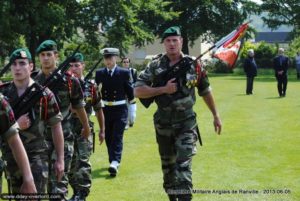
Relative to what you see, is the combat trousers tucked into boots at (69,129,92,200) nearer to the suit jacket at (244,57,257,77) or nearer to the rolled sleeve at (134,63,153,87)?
the rolled sleeve at (134,63,153,87)

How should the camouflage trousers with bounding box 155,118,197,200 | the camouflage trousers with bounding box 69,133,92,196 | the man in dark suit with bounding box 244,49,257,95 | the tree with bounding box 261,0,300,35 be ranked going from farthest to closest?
the tree with bounding box 261,0,300,35 < the man in dark suit with bounding box 244,49,257,95 < the camouflage trousers with bounding box 69,133,92,196 < the camouflage trousers with bounding box 155,118,197,200

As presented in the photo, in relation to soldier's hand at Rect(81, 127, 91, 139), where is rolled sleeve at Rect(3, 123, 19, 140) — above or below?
above

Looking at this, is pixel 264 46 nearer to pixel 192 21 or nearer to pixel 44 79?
pixel 192 21

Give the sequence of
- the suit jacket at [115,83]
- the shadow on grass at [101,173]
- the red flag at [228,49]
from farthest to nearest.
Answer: the suit jacket at [115,83], the shadow on grass at [101,173], the red flag at [228,49]

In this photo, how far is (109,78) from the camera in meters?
11.3

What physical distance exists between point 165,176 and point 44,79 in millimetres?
1919

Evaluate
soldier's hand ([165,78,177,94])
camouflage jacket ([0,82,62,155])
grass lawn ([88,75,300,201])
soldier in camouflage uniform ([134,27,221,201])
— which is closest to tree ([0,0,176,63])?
grass lawn ([88,75,300,201])

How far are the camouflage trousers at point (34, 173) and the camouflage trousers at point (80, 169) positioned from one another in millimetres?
2184

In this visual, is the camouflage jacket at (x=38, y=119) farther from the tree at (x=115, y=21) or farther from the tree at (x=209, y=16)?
the tree at (x=209, y=16)

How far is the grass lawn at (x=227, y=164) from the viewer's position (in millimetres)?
→ 8898

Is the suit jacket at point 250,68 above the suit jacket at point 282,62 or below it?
below

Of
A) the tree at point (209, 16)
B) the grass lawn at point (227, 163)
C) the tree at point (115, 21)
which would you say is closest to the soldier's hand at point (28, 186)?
the grass lawn at point (227, 163)

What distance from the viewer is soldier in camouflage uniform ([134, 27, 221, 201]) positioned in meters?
7.36

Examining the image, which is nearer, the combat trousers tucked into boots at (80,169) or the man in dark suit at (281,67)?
the combat trousers tucked into boots at (80,169)
